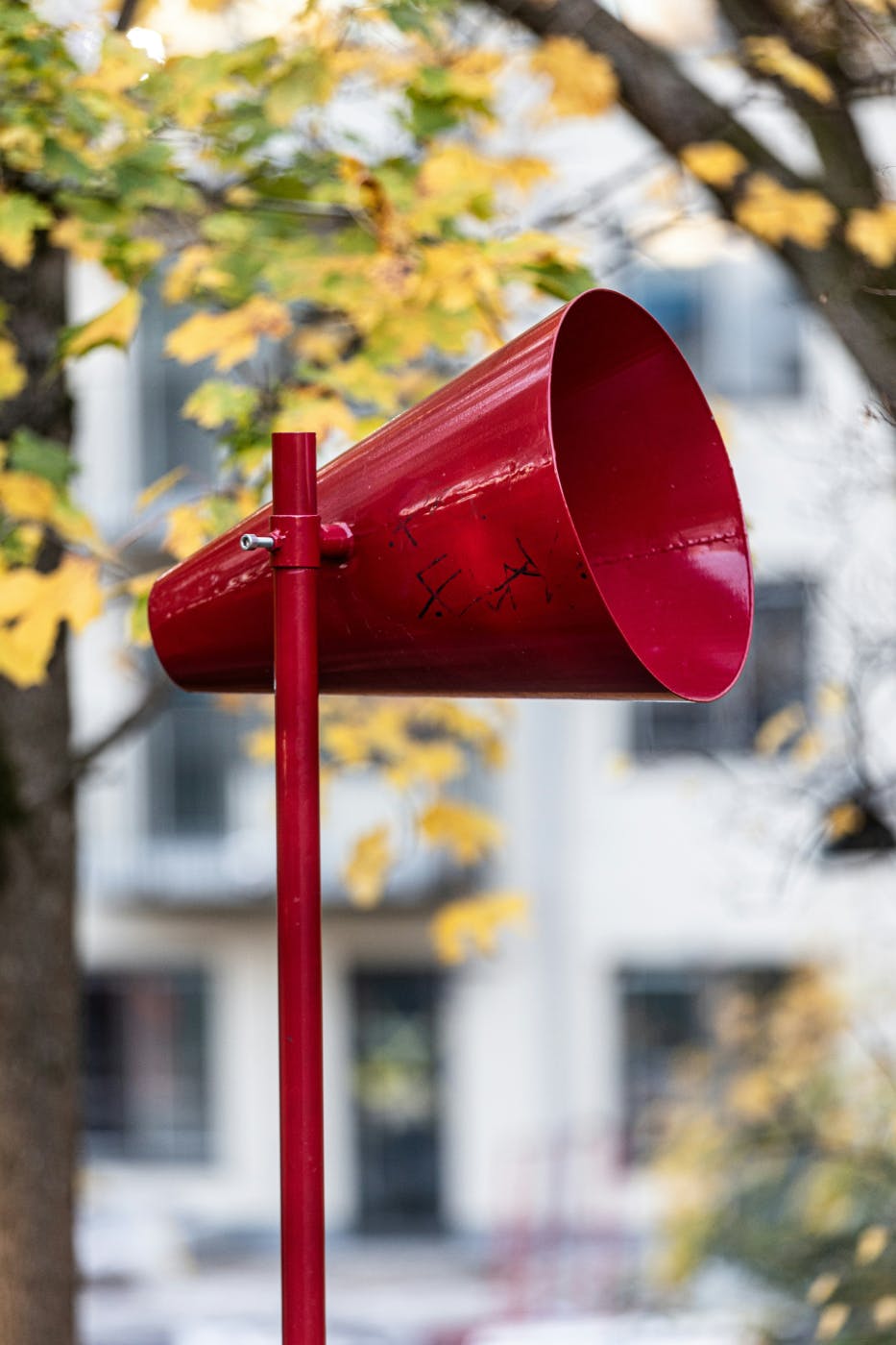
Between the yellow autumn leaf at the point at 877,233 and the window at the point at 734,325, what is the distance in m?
8.39

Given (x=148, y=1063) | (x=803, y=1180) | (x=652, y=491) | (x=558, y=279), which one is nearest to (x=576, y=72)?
(x=558, y=279)

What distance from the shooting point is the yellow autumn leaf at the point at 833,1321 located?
3.53 metres

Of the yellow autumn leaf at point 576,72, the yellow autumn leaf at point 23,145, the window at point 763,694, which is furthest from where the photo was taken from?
the window at point 763,694

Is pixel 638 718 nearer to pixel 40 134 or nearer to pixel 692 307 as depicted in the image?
pixel 692 307

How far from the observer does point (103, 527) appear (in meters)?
11.1

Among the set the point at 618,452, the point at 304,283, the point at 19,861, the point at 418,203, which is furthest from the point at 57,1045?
the point at 618,452

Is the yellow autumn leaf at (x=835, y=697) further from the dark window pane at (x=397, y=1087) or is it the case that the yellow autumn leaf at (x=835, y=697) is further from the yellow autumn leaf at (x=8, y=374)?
the dark window pane at (x=397, y=1087)

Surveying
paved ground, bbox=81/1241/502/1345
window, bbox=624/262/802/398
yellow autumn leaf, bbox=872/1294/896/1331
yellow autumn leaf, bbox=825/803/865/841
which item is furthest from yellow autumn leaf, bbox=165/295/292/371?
window, bbox=624/262/802/398

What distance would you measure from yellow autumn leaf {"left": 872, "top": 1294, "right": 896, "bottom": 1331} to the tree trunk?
5.29 feet

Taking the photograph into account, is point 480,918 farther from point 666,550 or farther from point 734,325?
point 734,325

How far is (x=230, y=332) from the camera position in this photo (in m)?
2.79

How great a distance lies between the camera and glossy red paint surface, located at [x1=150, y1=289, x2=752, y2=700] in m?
1.28

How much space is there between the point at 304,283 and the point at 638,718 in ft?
27.6

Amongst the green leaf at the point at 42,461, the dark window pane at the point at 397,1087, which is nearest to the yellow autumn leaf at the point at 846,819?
the green leaf at the point at 42,461
